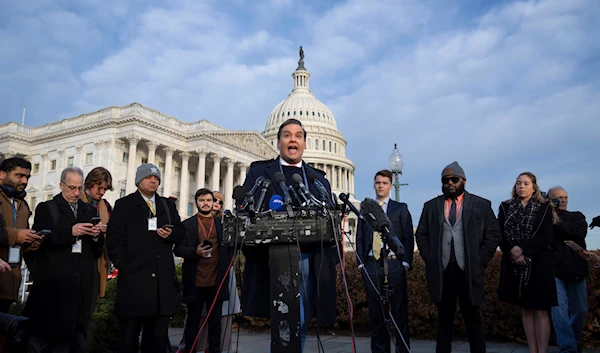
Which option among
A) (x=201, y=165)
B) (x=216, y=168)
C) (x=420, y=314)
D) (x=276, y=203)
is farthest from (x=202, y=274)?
(x=216, y=168)

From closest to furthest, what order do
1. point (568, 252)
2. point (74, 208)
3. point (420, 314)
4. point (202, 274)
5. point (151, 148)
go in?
1. point (74, 208)
2. point (568, 252)
3. point (202, 274)
4. point (420, 314)
5. point (151, 148)

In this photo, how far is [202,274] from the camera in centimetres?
635

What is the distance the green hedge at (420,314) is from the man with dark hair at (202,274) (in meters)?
0.39

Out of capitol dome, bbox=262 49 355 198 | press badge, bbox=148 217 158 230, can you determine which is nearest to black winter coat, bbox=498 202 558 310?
press badge, bbox=148 217 158 230

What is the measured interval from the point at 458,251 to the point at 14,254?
465 centimetres

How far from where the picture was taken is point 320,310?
3369 millimetres

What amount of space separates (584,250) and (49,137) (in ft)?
182

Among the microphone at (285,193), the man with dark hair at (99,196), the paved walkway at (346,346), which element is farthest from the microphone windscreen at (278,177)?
the paved walkway at (346,346)

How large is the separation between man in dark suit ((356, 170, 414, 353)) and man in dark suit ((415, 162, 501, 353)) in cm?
47

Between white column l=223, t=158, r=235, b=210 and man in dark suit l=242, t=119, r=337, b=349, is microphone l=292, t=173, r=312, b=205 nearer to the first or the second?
man in dark suit l=242, t=119, r=337, b=349

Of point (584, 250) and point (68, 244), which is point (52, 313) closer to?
point (68, 244)

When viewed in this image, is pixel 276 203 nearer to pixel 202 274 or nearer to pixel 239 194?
pixel 239 194

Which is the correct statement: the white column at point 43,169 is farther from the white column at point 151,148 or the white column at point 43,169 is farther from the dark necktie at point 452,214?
the dark necktie at point 452,214

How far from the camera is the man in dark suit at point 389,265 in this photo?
575cm
